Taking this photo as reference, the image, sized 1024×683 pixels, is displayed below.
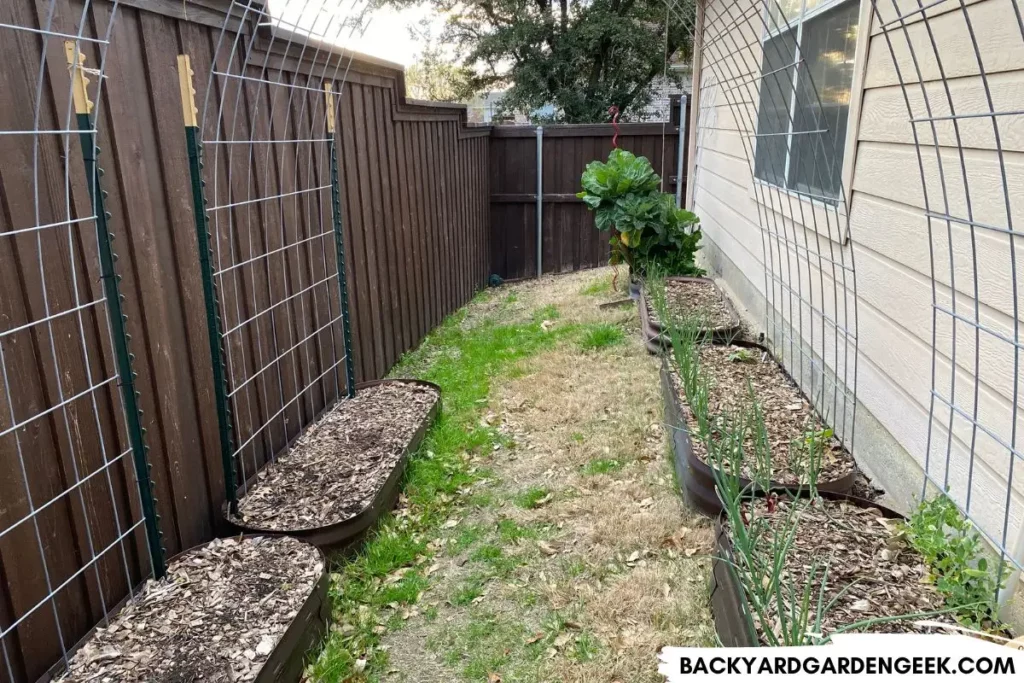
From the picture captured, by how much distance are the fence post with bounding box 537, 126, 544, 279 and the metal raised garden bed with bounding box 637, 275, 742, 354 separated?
3.16m

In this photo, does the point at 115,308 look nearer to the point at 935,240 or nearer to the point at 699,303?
the point at 935,240

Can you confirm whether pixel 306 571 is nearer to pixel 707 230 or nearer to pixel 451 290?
pixel 451 290

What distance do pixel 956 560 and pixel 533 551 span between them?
1457mm

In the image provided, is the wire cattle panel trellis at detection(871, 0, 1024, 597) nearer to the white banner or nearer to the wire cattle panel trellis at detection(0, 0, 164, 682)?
the white banner

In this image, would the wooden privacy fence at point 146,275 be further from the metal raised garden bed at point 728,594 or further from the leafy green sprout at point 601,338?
the metal raised garden bed at point 728,594

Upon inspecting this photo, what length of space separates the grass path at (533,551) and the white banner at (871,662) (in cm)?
113

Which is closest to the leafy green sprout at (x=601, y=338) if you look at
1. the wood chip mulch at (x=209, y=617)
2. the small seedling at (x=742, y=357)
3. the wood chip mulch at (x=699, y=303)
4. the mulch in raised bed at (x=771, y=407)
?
the wood chip mulch at (x=699, y=303)

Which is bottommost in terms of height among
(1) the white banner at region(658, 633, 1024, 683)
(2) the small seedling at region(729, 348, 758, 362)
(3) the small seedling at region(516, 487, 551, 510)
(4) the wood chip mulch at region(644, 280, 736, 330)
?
(3) the small seedling at region(516, 487, 551, 510)

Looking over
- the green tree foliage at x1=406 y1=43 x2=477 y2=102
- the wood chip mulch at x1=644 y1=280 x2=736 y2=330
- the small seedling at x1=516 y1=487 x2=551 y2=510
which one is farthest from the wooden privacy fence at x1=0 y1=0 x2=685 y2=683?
the green tree foliage at x1=406 y1=43 x2=477 y2=102

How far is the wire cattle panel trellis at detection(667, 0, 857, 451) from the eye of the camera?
120 inches

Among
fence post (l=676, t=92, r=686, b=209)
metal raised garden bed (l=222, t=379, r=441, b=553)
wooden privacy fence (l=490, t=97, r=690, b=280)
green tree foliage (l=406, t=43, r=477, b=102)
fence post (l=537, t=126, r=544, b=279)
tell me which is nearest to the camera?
metal raised garden bed (l=222, t=379, r=441, b=553)

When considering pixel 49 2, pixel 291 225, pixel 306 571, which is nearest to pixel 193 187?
pixel 49 2

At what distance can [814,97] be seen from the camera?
375 centimetres

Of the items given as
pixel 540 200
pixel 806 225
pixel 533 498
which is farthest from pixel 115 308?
pixel 540 200
